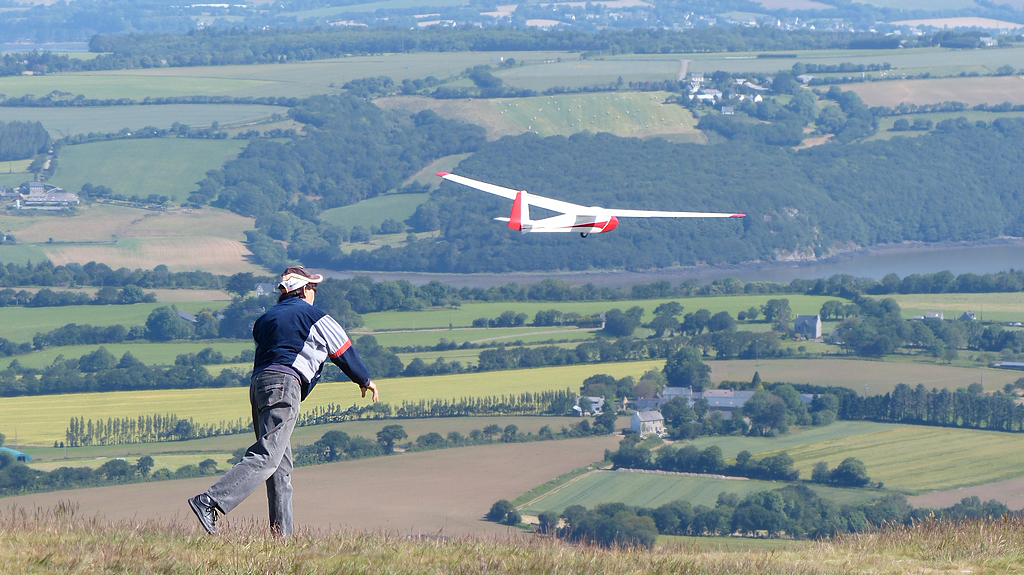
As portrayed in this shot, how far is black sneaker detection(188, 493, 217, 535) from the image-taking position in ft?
37.5

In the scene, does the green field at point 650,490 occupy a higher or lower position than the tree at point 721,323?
higher

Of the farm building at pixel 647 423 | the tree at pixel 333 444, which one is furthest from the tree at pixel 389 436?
the farm building at pixel 647 423

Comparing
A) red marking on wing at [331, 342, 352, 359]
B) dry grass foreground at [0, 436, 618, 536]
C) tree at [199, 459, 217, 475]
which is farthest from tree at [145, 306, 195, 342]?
red marking on wing at [331, 342, 352, 359]

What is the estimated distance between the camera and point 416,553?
11.9 m

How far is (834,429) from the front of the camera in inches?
3878

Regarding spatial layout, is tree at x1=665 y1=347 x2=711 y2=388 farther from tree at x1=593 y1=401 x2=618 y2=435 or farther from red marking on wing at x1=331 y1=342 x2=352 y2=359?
red marking on wing at x1=331 y1=342 x2=352 y2=359

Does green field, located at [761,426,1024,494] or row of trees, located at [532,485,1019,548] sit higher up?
row of trees, located at [532,485,1019,548]

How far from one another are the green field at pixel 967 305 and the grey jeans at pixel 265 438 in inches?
5645

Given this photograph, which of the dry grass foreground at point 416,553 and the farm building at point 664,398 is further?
the farm building at point 664,398

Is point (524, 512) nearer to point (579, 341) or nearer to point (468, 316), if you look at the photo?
point (579, 341)

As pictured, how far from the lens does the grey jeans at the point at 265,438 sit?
11.5 meters

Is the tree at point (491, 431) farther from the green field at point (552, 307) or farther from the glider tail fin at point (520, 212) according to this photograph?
the glider tail fin at point (520, 212)

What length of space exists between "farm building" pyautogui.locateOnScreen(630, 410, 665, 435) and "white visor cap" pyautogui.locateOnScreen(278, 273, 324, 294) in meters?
87.1

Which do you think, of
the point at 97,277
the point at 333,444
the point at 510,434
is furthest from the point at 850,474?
the point at 97,277
